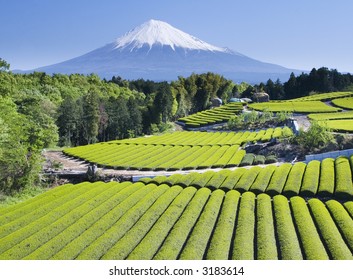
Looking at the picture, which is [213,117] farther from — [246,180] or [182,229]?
[182,229]

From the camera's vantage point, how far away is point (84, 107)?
79.4 m

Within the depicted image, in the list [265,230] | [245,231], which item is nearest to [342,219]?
[265,230]

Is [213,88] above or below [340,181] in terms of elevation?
above

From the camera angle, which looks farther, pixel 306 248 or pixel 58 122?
pixel 58 122

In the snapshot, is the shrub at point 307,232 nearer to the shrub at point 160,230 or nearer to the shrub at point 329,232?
the shrub at point 329,232

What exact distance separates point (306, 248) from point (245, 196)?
939 cm

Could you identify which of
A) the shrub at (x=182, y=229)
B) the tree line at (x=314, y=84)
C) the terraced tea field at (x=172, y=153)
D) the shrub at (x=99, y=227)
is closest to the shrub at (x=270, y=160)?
the terraced tea field at (x=172, y=153)

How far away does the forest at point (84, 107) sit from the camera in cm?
3759

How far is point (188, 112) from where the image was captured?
124 metres

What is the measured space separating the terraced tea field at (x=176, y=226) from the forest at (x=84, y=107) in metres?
8.23

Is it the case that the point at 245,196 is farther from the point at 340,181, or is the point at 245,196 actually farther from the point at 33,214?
the point at 33,214

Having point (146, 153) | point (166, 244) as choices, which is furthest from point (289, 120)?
point (166, 244)

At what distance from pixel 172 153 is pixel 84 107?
113ft

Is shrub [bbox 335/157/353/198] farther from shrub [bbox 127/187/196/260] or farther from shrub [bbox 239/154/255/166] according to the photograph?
shrub [bbox 127/187/196/260]
